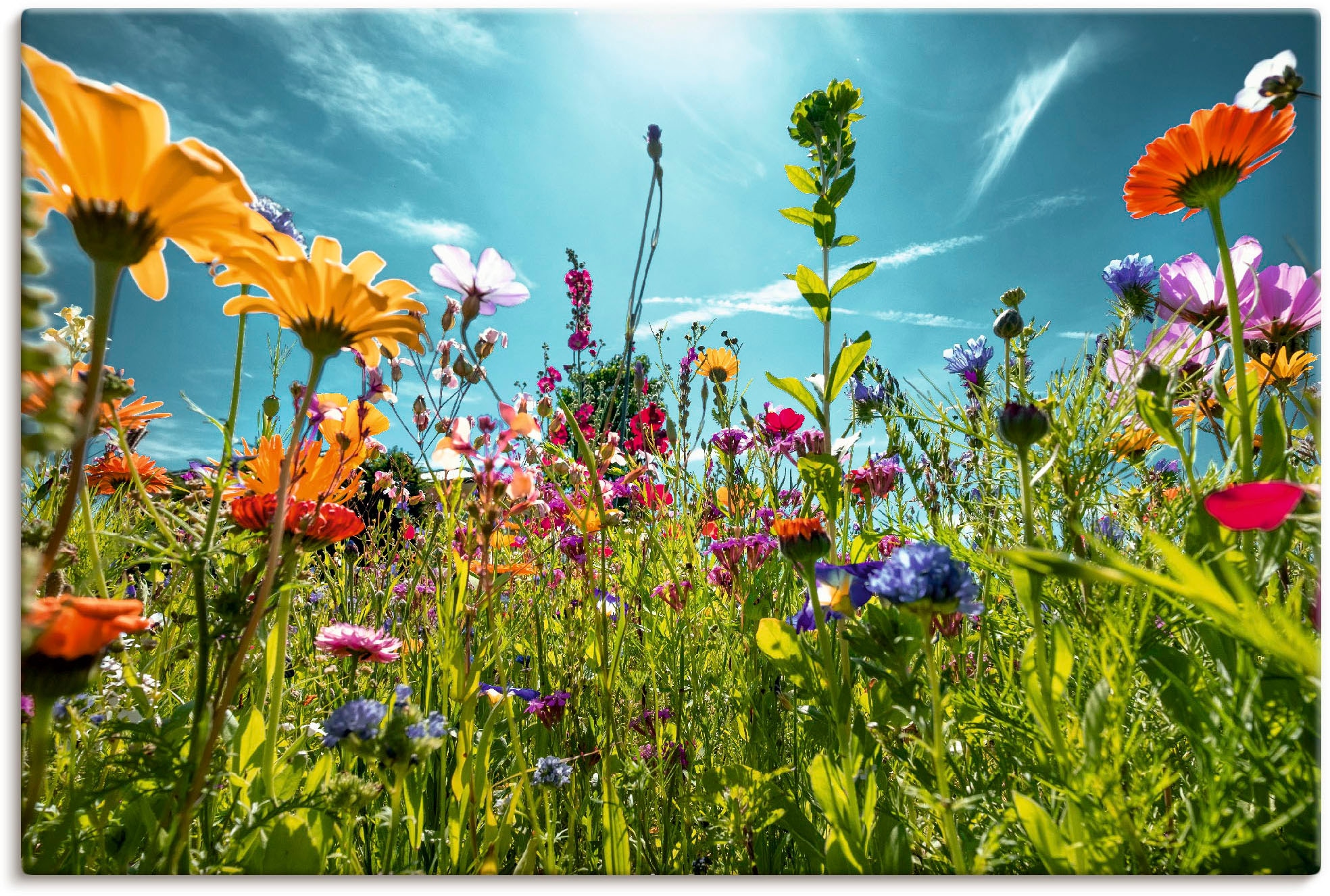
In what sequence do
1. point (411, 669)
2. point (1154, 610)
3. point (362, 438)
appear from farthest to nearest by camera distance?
point (411, 669), point (362, 438), point (1154, 610)

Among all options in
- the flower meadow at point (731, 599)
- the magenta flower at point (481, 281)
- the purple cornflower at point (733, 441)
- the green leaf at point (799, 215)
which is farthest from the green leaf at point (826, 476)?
the purple cornflower at point (733, 441)

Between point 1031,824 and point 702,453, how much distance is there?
72 centimetres

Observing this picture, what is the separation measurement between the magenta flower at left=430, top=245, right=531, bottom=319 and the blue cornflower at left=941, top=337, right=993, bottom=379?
2.49 feet

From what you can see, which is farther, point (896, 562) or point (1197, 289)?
point (1197, 289)

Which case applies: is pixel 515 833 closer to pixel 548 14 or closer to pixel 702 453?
pixel 702 453

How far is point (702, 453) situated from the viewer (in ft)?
3.54

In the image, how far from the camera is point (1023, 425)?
1.66 ft

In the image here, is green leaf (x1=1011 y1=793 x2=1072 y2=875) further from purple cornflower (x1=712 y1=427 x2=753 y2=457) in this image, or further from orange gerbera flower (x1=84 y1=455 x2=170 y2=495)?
orange gerbera flower (x1=84 y1=455 x2=170 y2=495)

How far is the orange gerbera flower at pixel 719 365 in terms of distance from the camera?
1252 mm

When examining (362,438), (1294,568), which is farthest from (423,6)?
(1294,568)

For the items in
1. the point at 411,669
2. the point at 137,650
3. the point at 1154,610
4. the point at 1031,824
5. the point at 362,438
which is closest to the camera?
the point at 1031,824

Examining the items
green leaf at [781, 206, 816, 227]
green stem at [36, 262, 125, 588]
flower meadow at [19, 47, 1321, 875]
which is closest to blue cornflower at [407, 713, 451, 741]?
flower meadow at [19, 47, 1321, 875]

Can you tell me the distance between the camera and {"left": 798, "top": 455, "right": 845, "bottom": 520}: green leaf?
0.59 m

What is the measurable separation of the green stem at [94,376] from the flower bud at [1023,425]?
0.60 m
